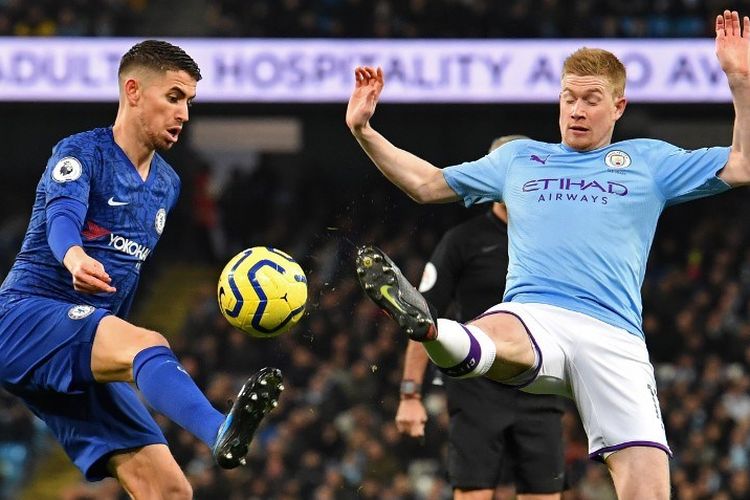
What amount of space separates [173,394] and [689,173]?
2.19 m

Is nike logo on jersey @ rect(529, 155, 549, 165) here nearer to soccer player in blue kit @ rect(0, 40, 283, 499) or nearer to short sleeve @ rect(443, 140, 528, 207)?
short sleeve @ rect(443, 140, 528, 207)

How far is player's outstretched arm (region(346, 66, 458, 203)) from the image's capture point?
554 cm

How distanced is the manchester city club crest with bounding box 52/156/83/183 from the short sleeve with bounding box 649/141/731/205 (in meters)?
2.27

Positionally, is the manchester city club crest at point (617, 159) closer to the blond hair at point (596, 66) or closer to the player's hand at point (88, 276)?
the blond hair at point (596, 66)

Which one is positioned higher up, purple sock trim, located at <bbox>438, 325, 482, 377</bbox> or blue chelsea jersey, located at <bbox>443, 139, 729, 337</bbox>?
blue chelsea jersey, located at <bbox>443, 139, 729, 337</bbox>

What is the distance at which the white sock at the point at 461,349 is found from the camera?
4816 mm

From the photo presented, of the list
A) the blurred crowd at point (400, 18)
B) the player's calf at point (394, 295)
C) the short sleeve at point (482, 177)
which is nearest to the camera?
the player's calf at point (394, 295)

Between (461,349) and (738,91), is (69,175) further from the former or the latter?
(738,91)

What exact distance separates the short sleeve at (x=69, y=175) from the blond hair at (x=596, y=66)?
197cm

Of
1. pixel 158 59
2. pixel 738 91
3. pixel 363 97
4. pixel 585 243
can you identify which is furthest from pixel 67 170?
pixel 738 91

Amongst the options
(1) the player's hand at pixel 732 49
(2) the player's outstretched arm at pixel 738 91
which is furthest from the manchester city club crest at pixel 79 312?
(1) the player's hand at pixel 732 49

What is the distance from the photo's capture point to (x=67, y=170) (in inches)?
202

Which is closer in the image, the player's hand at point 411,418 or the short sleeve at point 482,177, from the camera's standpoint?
the short sleeve at point 482,177

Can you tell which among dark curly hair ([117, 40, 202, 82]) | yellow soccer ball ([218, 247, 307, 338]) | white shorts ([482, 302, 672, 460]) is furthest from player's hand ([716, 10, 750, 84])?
dark curly hair ([117, 40, 202, 82])
